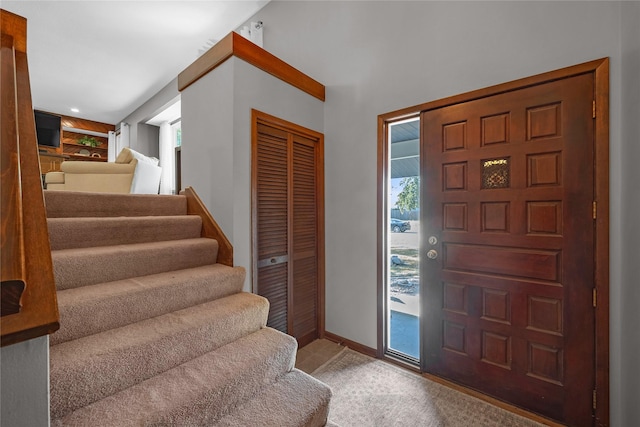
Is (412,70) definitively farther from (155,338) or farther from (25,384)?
(25,384)

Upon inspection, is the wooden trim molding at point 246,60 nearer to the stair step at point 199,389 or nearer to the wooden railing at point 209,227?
the wooden railing at point 209,227

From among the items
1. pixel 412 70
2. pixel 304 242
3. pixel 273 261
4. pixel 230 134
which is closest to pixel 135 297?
pixel 273 261

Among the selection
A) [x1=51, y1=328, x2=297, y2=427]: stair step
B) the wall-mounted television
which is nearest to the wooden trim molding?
[x1=51, y1=328, x2=297, y2=427]: stair step

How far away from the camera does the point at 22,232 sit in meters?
0.73

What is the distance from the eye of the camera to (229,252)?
1.87 m

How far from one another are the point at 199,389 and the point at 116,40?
4.38m

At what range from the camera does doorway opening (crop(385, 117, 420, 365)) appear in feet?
7.10

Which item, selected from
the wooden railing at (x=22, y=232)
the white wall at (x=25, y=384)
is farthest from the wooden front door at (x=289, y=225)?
the white wall at (x=25, y=384)

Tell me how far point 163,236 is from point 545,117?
99.3 inches

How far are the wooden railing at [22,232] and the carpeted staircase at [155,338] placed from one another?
46cm

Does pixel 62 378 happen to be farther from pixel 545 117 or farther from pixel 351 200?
pixel 545 117

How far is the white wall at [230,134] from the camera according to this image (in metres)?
1.88

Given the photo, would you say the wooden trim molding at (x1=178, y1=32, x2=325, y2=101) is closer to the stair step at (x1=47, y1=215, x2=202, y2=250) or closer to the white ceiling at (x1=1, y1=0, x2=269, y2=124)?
the stair step at (x1=47, y1=215, x2=202, y2=250)

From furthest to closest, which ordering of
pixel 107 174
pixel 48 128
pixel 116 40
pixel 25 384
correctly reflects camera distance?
pixel 48 128
pixel 116 40
pixel 107 174
pixel 25 384
